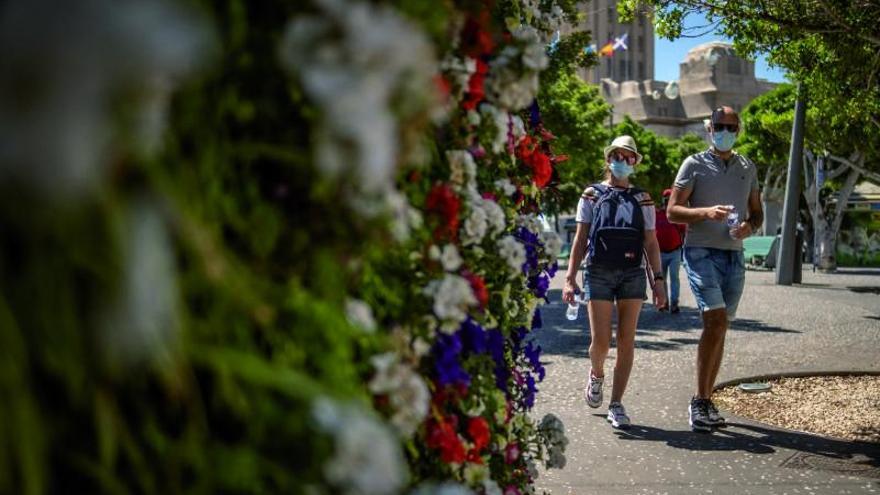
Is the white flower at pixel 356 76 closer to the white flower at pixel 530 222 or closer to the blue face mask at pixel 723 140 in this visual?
the white flower at pixel 530 222

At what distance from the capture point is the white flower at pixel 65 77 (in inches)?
36.7

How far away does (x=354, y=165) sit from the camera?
1.18 meters

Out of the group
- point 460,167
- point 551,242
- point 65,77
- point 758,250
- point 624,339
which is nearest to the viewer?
point 65,77

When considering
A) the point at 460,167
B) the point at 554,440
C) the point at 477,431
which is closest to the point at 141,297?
the point at 460,167

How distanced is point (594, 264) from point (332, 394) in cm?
537

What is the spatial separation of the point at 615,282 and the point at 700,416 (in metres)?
1.08

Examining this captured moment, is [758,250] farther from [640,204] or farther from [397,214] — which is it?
[397,214]

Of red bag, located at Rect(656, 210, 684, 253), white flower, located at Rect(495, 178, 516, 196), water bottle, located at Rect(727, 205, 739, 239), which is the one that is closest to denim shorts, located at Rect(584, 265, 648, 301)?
water bottle, located at Rect(727, 205, 739, 239)

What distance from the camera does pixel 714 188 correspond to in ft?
21.1

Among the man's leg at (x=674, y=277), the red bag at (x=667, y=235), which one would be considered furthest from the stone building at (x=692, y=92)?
the red bag at (x=667, y=235)

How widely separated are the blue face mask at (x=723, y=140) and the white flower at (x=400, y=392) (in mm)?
5279

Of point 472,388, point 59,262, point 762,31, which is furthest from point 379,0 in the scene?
point 762,31

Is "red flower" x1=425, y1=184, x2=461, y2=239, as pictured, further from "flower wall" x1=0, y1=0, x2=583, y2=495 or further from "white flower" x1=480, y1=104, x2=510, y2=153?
"flower wall" x1=0, y1=0, x2=583, y2=495

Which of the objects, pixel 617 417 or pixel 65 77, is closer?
pixel 65 77
